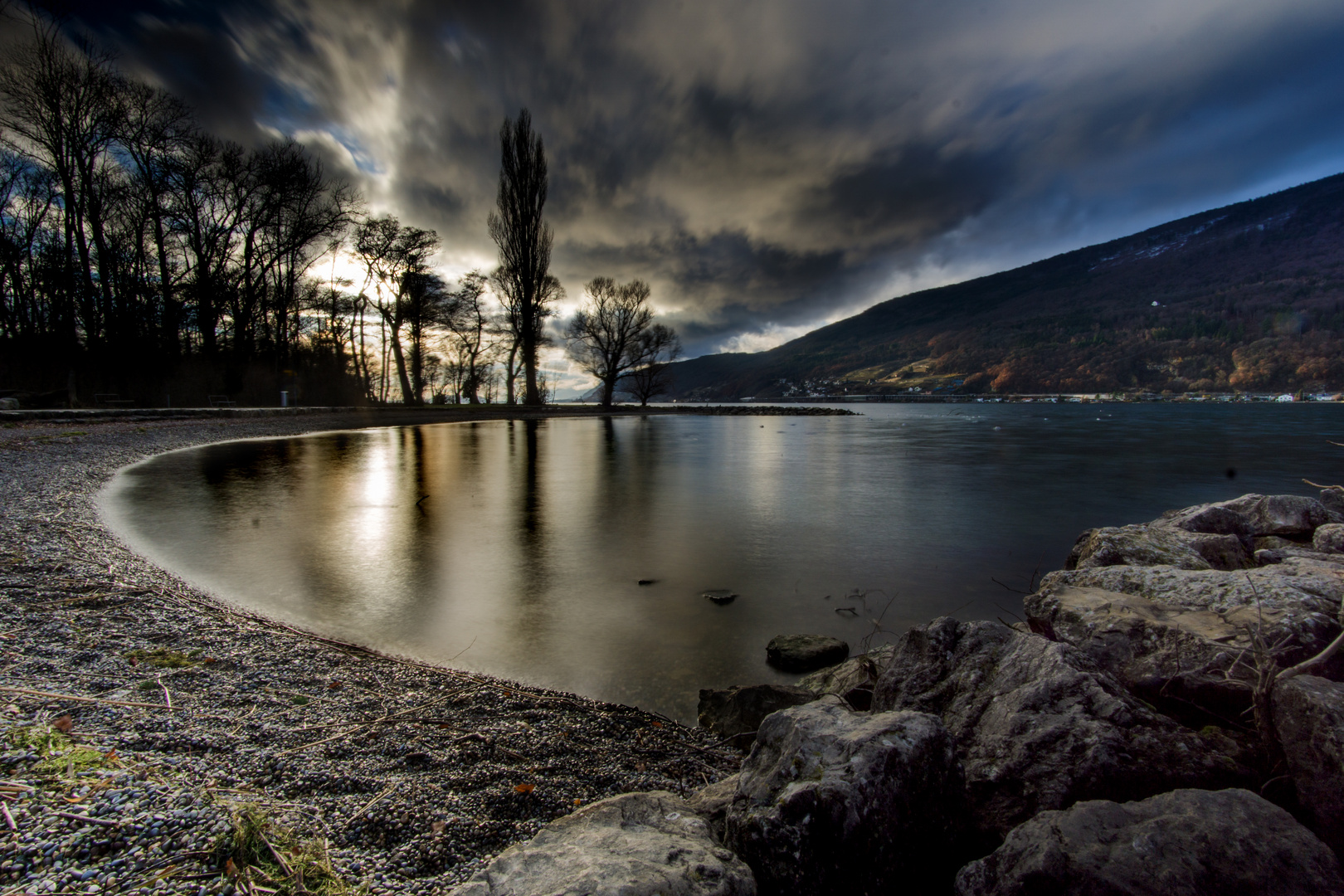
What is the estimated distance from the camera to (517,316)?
37.5 m

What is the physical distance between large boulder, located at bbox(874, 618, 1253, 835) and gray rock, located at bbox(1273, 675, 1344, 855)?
181 millimetres

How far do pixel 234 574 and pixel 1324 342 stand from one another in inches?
6484

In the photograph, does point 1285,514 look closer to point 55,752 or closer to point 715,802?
point 715,802

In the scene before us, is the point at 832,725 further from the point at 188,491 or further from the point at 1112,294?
the point at 1112,294

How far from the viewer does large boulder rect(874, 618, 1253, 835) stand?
5.61ft

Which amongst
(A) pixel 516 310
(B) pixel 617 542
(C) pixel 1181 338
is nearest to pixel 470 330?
(A) pixel 516 310

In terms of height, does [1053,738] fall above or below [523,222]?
below

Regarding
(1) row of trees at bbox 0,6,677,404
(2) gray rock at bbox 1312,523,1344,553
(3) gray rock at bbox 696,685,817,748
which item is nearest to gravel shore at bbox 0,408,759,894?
(3) gray rock at bbox 696,685,817,748

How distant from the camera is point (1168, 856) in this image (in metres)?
1.29

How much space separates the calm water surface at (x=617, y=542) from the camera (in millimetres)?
3779

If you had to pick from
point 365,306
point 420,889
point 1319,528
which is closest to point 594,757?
point 420,889

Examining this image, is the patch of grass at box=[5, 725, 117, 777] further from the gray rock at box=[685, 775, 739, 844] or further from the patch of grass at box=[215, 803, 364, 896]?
the gray rock at box=[685, 775, 739, 844]

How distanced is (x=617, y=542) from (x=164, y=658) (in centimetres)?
412

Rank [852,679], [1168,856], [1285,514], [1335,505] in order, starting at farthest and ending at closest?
[1335,505] < [1285,514] < [852,679] < [1168,856]
